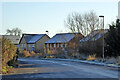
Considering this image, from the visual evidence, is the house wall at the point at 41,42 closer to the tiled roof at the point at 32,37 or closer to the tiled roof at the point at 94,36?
the tiled roof at the point at 32,37

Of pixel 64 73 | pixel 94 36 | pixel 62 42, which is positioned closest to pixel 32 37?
pixel 62 42

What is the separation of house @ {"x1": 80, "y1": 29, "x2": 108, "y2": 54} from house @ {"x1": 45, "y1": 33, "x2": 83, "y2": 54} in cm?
228

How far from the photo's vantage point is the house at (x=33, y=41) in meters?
83.9

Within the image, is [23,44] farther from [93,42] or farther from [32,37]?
[93,42]

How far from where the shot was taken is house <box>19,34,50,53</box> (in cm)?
8388

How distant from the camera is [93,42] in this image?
4850 centimetres

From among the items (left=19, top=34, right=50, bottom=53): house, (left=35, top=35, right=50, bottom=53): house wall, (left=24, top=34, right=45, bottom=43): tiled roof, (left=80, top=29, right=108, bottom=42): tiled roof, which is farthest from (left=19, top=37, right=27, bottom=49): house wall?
(left=80, top=29, right=108, bottom=42): tiled roof

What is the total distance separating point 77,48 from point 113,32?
57.5 feet

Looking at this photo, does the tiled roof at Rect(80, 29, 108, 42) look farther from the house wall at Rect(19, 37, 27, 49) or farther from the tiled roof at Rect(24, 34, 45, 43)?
the house wall at Rect(19, 37, 27, 49)

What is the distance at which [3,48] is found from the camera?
21453 mm

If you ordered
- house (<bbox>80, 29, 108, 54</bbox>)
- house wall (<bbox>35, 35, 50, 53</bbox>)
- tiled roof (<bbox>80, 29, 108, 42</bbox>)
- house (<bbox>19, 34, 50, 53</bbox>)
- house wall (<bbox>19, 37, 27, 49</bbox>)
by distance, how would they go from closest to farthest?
house (<bbox>80, 29, 108, 54</bbox>) → tiled roof (<bbox>80, 29, 108, 42</bbox>) → house (<bbox>19, 34, 50, 53</bbox>) → house wall (<bbox>35, 35, 50, 53</bbox>) → house wall (<bbox>19, 37, 27, 49</bbox>)

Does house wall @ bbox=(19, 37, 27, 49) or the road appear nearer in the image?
the road

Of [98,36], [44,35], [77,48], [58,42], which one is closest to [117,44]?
[98,36]

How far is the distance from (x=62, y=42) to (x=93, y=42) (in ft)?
64.0
